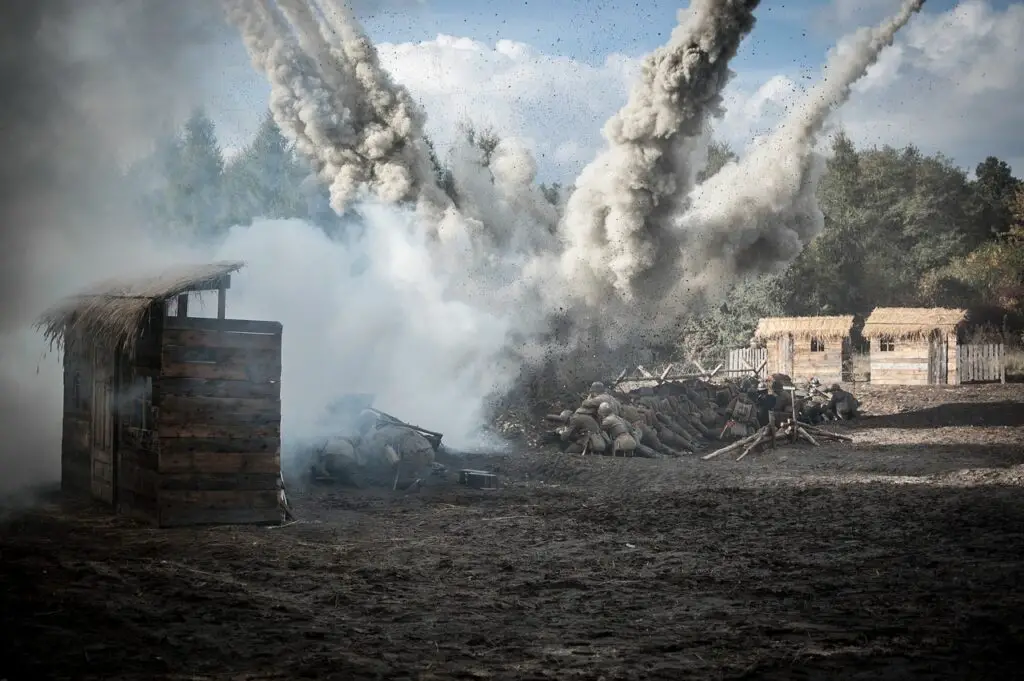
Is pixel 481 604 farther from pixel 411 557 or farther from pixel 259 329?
pixel 259 329

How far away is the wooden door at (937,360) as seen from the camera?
40.4 m

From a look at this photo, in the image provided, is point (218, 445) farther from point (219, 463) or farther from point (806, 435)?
point (806, 435)

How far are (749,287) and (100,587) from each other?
1732 inches

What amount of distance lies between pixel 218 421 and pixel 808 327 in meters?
33.6

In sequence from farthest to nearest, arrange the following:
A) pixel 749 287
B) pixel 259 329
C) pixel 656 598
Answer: pixel 749 287 < pixel 259 329 < pixel 656 598

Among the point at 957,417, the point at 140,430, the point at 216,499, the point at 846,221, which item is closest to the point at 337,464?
the point at 140,430

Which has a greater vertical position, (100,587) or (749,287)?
(749,287)

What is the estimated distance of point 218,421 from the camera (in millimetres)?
12625

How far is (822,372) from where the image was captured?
4188cm

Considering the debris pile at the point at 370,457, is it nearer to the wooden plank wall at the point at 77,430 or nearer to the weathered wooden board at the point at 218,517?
the wooden plank wall at the point at 77,430

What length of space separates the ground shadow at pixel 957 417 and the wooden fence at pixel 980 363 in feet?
30.5

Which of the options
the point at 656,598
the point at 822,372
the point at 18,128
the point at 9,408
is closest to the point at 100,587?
the point at 656,598

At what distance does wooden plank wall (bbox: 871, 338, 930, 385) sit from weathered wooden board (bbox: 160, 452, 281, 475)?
33.7m

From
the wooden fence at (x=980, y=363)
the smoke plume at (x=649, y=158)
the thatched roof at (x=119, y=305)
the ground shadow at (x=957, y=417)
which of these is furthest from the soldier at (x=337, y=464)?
the wooden fence at (x=980, y=363)
